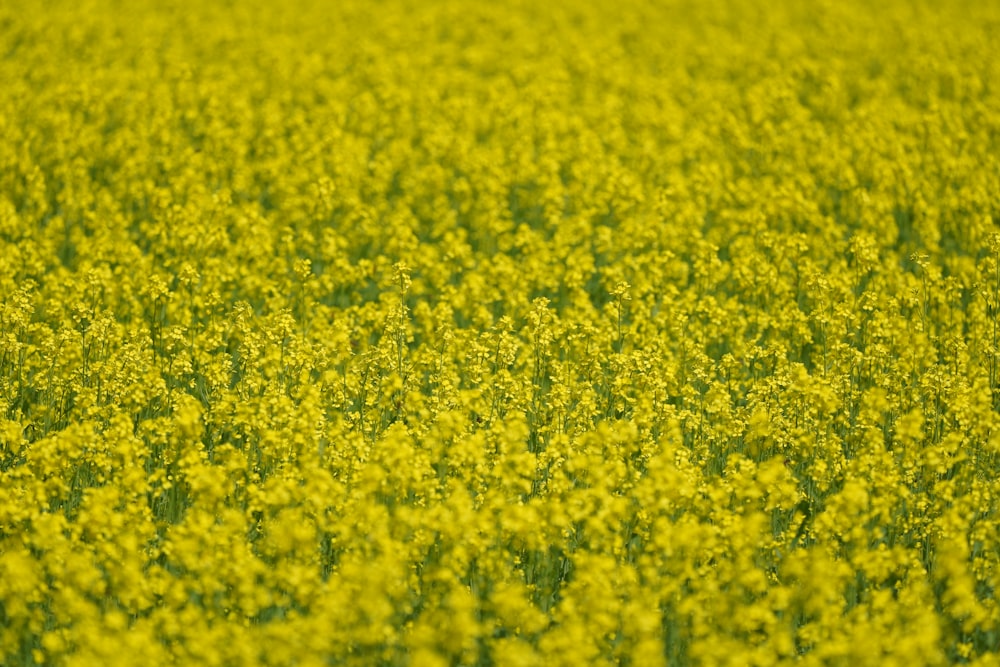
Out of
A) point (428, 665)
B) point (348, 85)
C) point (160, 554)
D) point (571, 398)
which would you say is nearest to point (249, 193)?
point (348, 85)

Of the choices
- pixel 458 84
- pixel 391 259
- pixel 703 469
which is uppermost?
pixel 458 84

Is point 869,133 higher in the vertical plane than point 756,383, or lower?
higher

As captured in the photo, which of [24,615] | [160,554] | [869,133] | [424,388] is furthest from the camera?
[869,133]

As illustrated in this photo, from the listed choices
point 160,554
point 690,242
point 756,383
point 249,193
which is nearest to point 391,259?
point 249,193

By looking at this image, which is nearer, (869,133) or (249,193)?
(249,193)

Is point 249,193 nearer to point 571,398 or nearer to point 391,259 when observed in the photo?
point 391,259

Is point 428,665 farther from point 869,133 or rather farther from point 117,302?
point 869,133

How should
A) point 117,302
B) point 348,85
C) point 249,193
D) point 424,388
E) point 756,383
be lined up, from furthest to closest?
point 348,85 → point 249,193 → point 117,302 → point 424,388 → point 756,383
